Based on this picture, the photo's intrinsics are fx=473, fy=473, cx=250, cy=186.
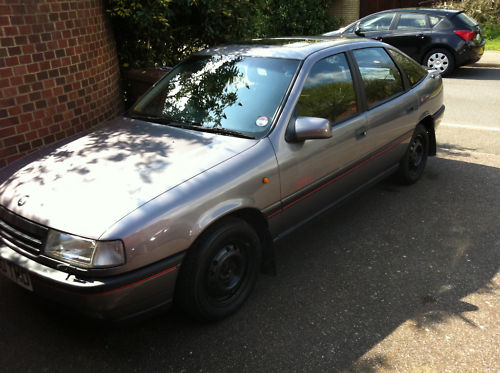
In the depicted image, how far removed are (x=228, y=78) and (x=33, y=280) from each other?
2.07 m

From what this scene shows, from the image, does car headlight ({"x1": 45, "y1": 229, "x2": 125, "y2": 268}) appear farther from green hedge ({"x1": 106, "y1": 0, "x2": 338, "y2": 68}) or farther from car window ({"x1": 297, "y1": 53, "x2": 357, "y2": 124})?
green hedge ({"x1": 106, "y1": 0, "x2": 338, "y2": 68})

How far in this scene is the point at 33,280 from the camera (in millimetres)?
2652

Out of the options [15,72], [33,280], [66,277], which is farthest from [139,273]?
[15,72]

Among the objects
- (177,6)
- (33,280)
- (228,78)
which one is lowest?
(33,280)

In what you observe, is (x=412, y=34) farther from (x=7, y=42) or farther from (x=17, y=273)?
(x=17, y=273)

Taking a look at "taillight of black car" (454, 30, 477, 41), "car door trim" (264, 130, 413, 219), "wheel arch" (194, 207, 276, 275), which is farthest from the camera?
"taillight of black car" (454, 30, 477, 41)

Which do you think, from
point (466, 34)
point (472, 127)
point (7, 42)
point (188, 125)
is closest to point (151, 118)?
point (188, 125)

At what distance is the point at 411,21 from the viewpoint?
1199cm

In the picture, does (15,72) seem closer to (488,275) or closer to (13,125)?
(13,125)

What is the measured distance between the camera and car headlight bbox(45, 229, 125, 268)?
2479 mm

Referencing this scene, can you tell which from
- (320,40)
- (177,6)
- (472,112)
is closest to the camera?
(320,40)

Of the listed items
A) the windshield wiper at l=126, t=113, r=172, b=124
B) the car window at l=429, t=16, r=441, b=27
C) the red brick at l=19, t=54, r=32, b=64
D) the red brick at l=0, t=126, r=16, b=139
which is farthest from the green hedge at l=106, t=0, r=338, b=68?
the car window at l=429, t=16, r=441, b=27

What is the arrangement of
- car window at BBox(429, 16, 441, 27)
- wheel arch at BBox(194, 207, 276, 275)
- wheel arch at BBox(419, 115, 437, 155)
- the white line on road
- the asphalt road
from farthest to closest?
1. car window at BBox(429, 16, 441, 27)
2. the white line on road
3. wheel arch at BBox(419, 115, 437, 155)
4. wheel arch at BBox(194, 207, 276, 275)
5. the asphalt road

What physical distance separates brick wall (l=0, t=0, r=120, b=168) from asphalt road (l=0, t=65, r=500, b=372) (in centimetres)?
183
